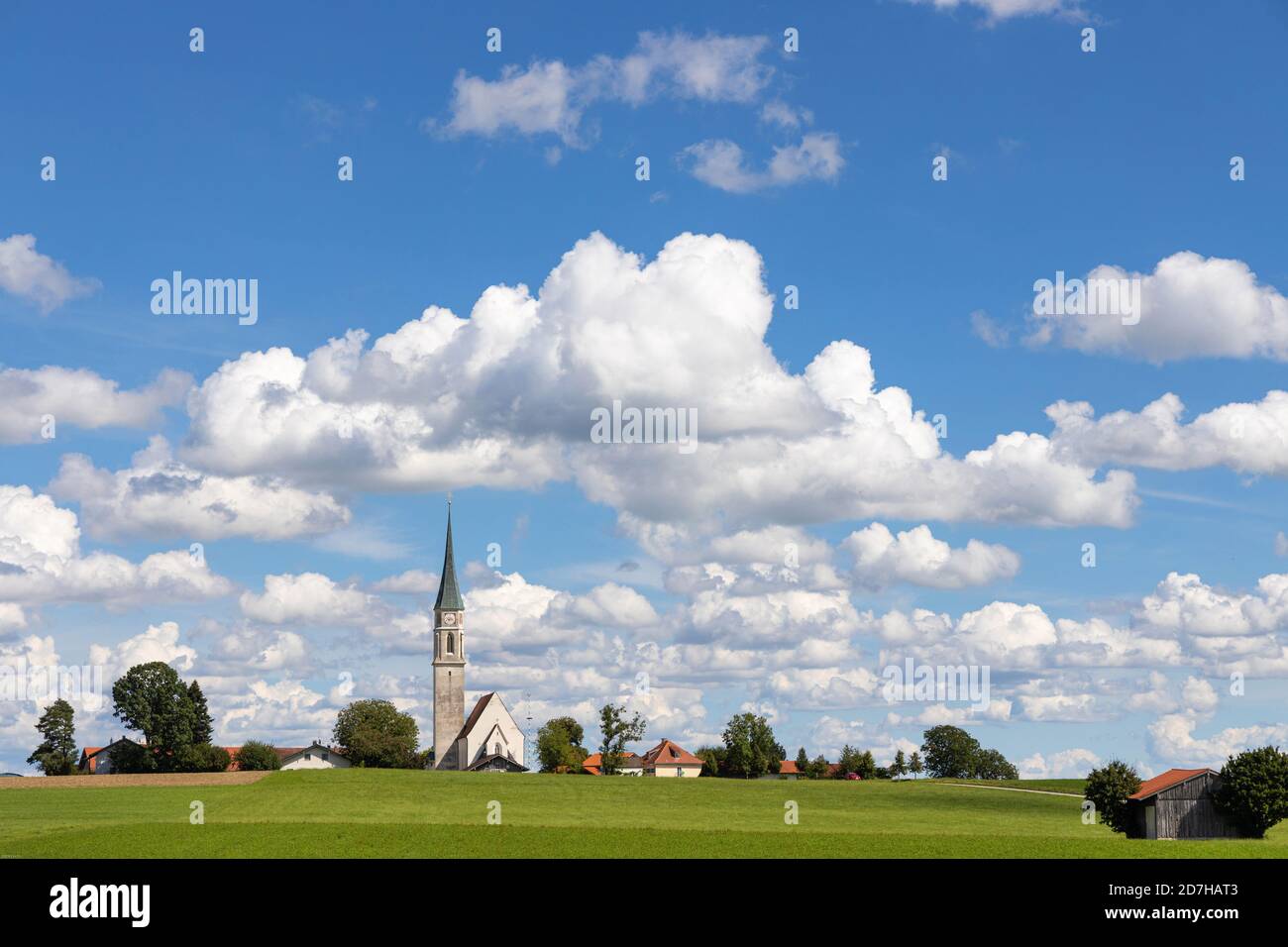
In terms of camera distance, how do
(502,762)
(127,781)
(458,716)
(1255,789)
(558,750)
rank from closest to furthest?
(1255,789) < (127,781) < (558,750) < (502,762) < (458,716)

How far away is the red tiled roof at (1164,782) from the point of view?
7400 cm

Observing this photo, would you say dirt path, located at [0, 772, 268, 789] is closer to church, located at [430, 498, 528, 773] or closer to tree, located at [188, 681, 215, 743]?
tree, located at [188, 681, 215, 743]

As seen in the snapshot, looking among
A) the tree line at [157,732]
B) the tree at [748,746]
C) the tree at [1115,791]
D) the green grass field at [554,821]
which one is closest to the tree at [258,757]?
the tree line at [157,732]

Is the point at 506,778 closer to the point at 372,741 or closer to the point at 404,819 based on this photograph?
the point at 372,741

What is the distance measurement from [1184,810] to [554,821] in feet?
119

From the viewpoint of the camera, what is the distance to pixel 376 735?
16500 centimetres

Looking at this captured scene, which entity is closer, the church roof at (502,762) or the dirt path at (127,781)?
the dirt path at (127,781)

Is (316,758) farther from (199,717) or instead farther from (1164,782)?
(1164,782)

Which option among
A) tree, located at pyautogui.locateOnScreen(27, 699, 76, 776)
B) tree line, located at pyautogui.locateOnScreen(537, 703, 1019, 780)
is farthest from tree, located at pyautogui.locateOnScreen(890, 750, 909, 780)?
tree, located at pyautogui.locateOnScreen(27, 699, 76, 776)

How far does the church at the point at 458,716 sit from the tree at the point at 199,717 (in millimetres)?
47640

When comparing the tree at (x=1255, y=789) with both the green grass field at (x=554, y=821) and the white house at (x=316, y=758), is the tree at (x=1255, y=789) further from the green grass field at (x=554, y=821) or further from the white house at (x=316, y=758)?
the white house at (x=316, y=758)

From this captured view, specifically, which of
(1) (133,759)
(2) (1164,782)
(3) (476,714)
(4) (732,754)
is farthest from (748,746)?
(2) (1164,782)

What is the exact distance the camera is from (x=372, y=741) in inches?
6462
